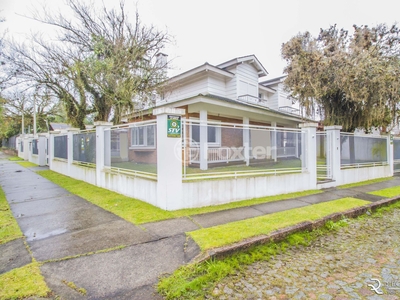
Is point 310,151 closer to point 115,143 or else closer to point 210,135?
point 210,135

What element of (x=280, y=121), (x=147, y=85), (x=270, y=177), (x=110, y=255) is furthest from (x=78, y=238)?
(x=280, y=121)

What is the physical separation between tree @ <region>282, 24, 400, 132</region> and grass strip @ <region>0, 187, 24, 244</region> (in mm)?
11486

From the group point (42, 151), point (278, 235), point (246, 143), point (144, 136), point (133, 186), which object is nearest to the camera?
point (278, 235)

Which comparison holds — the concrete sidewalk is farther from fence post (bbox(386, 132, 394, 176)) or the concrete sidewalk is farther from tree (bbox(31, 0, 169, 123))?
fence post (bbox(386, 132, 394, 176))

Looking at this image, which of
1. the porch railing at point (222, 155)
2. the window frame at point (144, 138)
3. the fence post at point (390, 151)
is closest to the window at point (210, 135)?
the porch railing at point (222, 155)

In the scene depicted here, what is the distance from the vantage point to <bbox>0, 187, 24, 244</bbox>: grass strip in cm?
384

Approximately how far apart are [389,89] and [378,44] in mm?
2847

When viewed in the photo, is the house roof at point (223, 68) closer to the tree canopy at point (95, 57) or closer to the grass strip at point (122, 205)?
the tree canopy at point (95, 57)

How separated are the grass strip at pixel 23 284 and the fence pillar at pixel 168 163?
2.77 meters

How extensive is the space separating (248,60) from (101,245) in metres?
14.6

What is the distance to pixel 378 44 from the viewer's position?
35.4 ft

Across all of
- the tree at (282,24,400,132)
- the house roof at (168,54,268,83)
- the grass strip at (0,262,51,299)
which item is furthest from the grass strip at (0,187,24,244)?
the tree at (282,24,400,132)

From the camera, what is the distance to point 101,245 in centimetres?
355

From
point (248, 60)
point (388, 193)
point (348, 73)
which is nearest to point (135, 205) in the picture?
point (388, 193)
